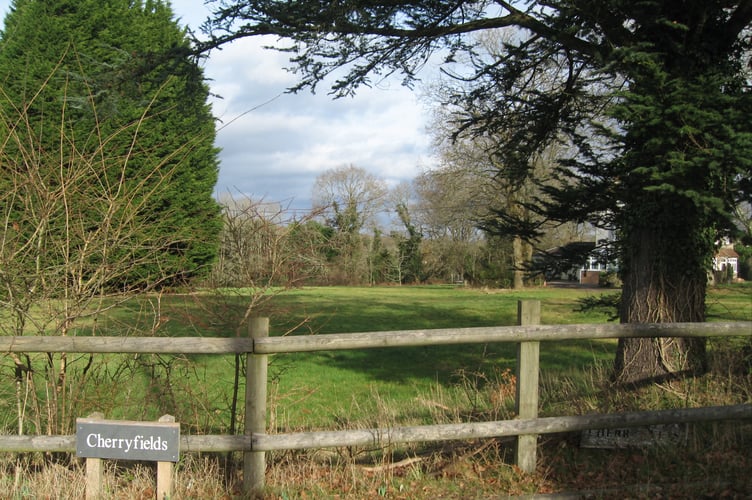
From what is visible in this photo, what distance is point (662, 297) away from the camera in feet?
23.7

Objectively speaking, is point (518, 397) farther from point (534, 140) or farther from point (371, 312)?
point (371, 312)

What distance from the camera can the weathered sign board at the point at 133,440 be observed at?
163 inches

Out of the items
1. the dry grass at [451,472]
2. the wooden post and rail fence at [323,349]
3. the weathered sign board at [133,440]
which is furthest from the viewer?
the dry grass at [451,472]

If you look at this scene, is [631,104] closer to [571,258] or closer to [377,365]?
Result: [571,258]

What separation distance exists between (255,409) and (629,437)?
3.08 meters

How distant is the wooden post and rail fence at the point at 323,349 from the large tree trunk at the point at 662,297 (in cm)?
252

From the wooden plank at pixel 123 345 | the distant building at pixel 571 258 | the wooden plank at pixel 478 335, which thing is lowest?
the wooden plank at pixel 123 345

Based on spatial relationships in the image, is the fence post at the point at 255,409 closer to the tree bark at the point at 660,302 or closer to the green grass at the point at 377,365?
the green grass at the point at 377,365

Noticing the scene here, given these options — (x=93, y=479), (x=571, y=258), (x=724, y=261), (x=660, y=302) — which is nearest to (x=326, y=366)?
(x=571, y=258)

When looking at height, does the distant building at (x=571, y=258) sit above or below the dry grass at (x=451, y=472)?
above

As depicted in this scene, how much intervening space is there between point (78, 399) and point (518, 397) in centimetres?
344

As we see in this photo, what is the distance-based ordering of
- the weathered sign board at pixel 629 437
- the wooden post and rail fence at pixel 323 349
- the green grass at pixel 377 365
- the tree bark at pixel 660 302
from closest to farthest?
the wooden post and rail fence at pixel 323 349 → the weathered sign board at pixel 629 437 → the green grass at pixel 377 365 → the tree bark at pixel 660 302

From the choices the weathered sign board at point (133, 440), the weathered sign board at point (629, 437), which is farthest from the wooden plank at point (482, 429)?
the weathered sign board at point (133, 440)

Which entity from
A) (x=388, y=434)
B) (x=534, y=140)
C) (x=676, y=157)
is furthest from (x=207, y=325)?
(x=534, y=140)
